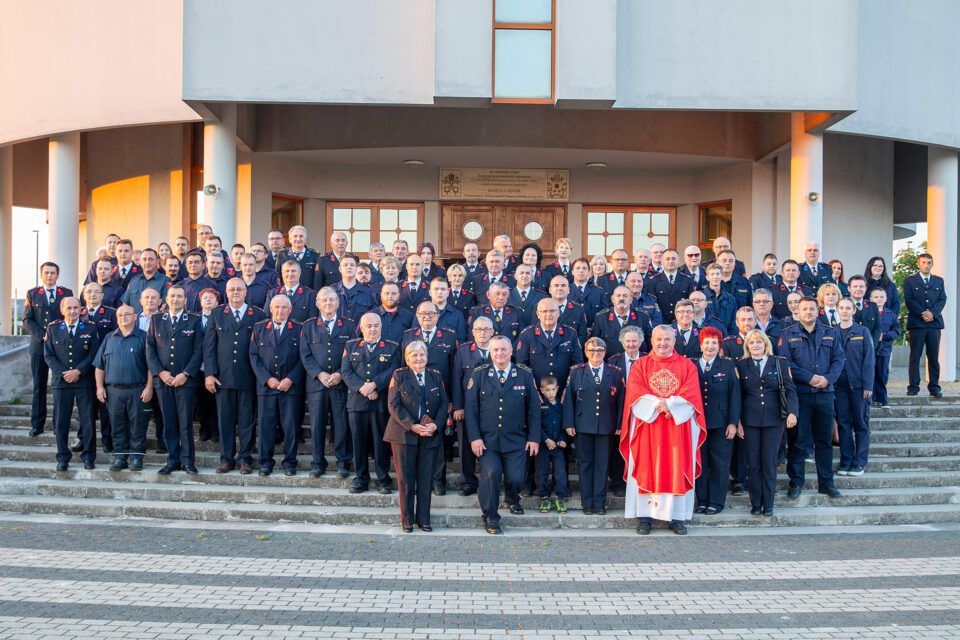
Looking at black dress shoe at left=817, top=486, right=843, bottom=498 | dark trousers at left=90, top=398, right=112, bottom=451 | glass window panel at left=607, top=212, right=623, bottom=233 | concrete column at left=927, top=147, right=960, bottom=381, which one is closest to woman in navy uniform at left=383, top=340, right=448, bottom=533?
dark trousers at left=90, top=398, right=112, bottom=451

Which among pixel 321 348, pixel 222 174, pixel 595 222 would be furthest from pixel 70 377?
pixel 595 222

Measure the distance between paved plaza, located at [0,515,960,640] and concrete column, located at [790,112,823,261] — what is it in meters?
6.19

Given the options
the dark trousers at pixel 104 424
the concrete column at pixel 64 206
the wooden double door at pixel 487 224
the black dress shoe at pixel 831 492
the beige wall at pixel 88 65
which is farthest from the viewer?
the wooden double door at pixel 487 224

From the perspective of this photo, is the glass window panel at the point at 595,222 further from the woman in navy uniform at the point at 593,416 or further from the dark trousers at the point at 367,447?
the dark trousers at the point at 367,447

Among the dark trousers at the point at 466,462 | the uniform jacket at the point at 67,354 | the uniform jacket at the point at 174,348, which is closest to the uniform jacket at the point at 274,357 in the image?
the uniform jacket at the point at 174,348

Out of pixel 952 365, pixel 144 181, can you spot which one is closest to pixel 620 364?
pixel 952 365

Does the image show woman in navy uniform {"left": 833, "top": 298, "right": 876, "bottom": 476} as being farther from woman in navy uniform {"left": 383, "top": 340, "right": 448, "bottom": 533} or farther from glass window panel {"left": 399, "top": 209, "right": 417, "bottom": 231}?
glass window panel {"left": 399, "top": 209, "right": 417, "bottom": 231}

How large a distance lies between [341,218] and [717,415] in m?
10.8

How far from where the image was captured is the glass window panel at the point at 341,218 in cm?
1706

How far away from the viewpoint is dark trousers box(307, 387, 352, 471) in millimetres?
8523

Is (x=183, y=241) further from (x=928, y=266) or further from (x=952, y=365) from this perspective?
(x=952, y=365)

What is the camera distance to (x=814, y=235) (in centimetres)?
1312

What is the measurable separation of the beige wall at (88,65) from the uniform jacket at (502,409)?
301 inches

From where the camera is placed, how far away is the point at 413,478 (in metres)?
7.63
